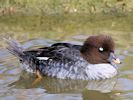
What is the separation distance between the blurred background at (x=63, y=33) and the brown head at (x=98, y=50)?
0.39 m

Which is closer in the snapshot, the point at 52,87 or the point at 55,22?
the point at 52,87

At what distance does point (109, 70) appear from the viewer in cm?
956

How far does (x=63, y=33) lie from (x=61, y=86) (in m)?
2.28

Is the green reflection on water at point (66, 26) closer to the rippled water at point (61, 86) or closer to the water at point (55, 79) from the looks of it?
the water at point (55, 79)

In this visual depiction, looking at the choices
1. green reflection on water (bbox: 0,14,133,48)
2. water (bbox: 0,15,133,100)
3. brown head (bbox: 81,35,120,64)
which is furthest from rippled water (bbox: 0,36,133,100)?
green reflection on water (bbox: 0,14,133,48)

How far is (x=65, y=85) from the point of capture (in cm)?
934

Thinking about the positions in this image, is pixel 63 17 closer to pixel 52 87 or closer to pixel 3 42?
pixel 3 42

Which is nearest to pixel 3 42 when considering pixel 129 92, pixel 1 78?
pixel 1 78

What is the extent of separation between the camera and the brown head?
9.45 m

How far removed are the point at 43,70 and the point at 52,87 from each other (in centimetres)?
54

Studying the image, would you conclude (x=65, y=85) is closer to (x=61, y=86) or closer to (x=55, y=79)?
(x=61, y=86)

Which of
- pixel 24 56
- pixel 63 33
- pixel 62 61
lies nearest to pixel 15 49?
pixel 24 56

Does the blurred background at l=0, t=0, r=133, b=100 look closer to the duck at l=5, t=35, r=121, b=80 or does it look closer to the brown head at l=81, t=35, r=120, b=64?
the duck at l=5, t=35, r=121, b=80

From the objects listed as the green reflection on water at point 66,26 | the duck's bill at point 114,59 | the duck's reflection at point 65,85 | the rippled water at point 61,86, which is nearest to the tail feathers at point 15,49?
the rippled water at point 61,86
